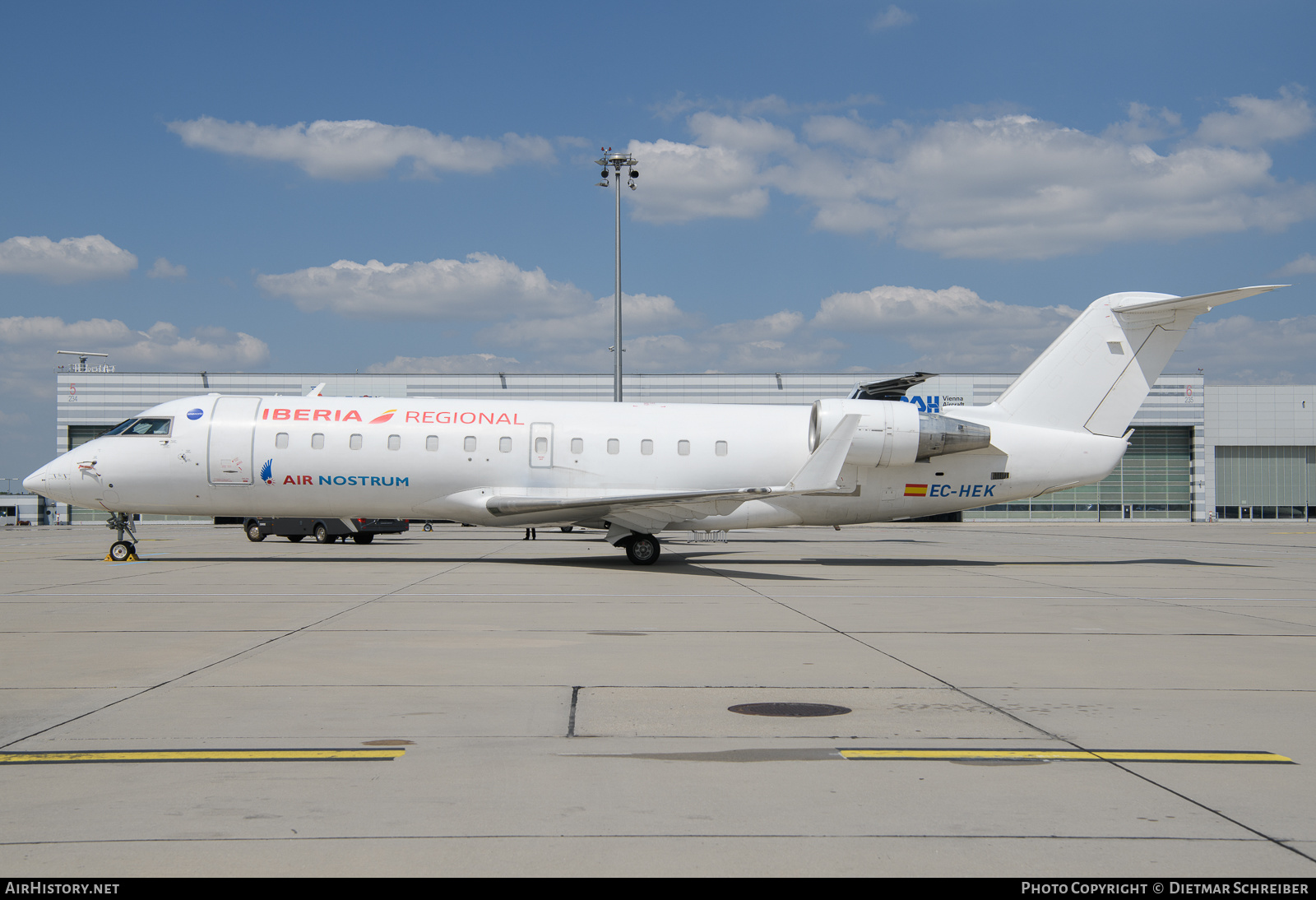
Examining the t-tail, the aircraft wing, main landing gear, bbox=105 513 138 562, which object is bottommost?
main landing gear, bbox=105 513 138 562

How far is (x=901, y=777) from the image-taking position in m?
5.36

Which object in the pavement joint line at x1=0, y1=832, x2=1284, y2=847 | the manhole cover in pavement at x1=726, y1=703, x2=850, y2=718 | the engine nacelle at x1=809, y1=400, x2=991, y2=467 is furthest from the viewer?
the engine nacelle at x1=809, y1=400, x2=991, y2=467

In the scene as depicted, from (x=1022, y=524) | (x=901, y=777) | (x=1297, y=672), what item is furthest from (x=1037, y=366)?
(x=1022, y=524)

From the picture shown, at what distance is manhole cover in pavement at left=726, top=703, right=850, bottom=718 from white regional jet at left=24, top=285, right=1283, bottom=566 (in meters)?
12.6

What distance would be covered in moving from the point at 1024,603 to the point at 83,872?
1342 centimetres

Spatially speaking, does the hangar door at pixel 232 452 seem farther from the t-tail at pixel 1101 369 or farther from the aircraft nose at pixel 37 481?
the t-tail at pixel 1101 369

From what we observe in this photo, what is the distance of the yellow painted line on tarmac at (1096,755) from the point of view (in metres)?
5.77

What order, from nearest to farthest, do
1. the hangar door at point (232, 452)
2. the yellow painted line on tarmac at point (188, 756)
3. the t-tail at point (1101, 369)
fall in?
the yellow painted line on tarmac at point (188, 756), the hangar door at point (232, 452), the t-tail at point (1101, 369)

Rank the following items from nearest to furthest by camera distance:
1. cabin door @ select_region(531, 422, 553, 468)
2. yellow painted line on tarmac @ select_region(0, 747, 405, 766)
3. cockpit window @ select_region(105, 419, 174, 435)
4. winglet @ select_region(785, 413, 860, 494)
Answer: yellow painted line on tarmac @ select_region(0, 747, 405, 766), winglet @ select_region(785, 413, 860, 494), cabin door @ select_region(531, 422, 553, 468), cockpit window @ select_region(105, 419, 174, 435)

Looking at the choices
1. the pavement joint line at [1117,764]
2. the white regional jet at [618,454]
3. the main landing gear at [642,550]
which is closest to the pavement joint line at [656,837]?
the pavement joint line at [1117,764]

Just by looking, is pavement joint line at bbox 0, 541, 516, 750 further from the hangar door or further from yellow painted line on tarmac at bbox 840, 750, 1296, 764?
the hangar door

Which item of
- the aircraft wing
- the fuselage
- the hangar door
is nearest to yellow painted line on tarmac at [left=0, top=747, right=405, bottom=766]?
the aircraft wing

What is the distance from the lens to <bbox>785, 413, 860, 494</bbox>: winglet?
18.6 m

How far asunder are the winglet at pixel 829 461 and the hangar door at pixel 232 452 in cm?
1205
